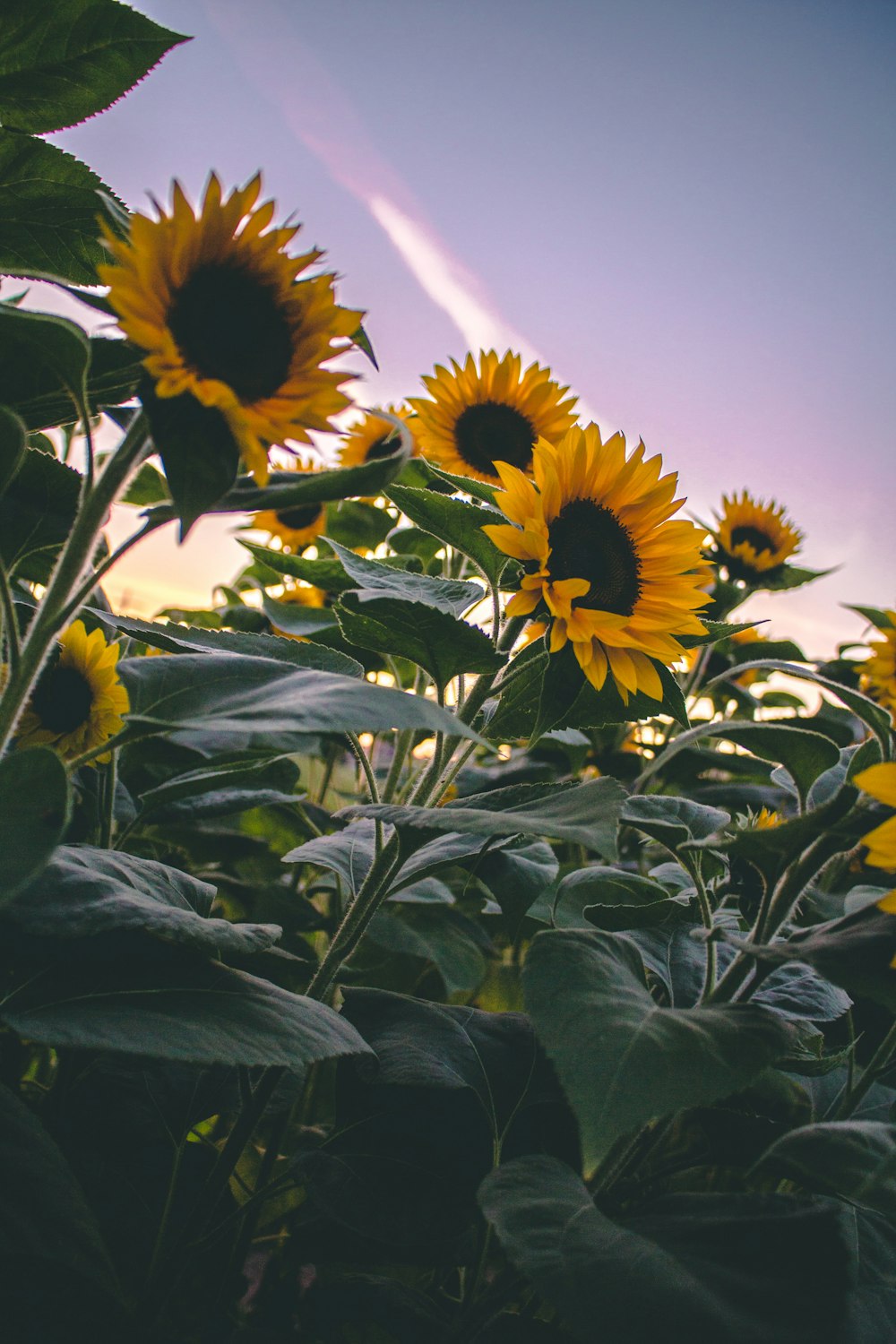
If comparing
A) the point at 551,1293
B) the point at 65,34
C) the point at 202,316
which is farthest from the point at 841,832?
the point at 65,34

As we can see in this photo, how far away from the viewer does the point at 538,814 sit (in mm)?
626

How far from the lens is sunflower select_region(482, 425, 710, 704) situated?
2.43 ft

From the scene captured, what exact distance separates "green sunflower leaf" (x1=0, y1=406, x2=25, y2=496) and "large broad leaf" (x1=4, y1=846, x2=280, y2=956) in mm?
252

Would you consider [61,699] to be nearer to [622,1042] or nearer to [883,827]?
[622,1042]

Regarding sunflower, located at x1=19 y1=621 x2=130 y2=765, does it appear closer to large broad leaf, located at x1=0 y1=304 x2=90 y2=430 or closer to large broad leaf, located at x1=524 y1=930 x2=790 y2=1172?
large broad leaf, located at x1=0 y1=304 x2=90 y2=430

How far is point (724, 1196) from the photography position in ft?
1.90

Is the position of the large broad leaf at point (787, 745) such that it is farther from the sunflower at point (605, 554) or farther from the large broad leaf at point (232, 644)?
the large broad leaf at point (232, 644)

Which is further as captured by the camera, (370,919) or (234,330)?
(370,919)

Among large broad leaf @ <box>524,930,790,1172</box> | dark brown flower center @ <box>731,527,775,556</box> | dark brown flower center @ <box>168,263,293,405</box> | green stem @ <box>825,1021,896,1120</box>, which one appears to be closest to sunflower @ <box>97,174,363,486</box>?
dark brown flower center @ <box>168,263,293,405</box>

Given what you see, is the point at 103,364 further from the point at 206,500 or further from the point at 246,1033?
the point at 246,1033

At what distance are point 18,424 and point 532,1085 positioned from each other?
2.07 ft

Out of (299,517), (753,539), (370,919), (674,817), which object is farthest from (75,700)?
(753,539)

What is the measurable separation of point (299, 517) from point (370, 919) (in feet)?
4.26

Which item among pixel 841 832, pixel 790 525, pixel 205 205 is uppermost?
pixel 790 525
